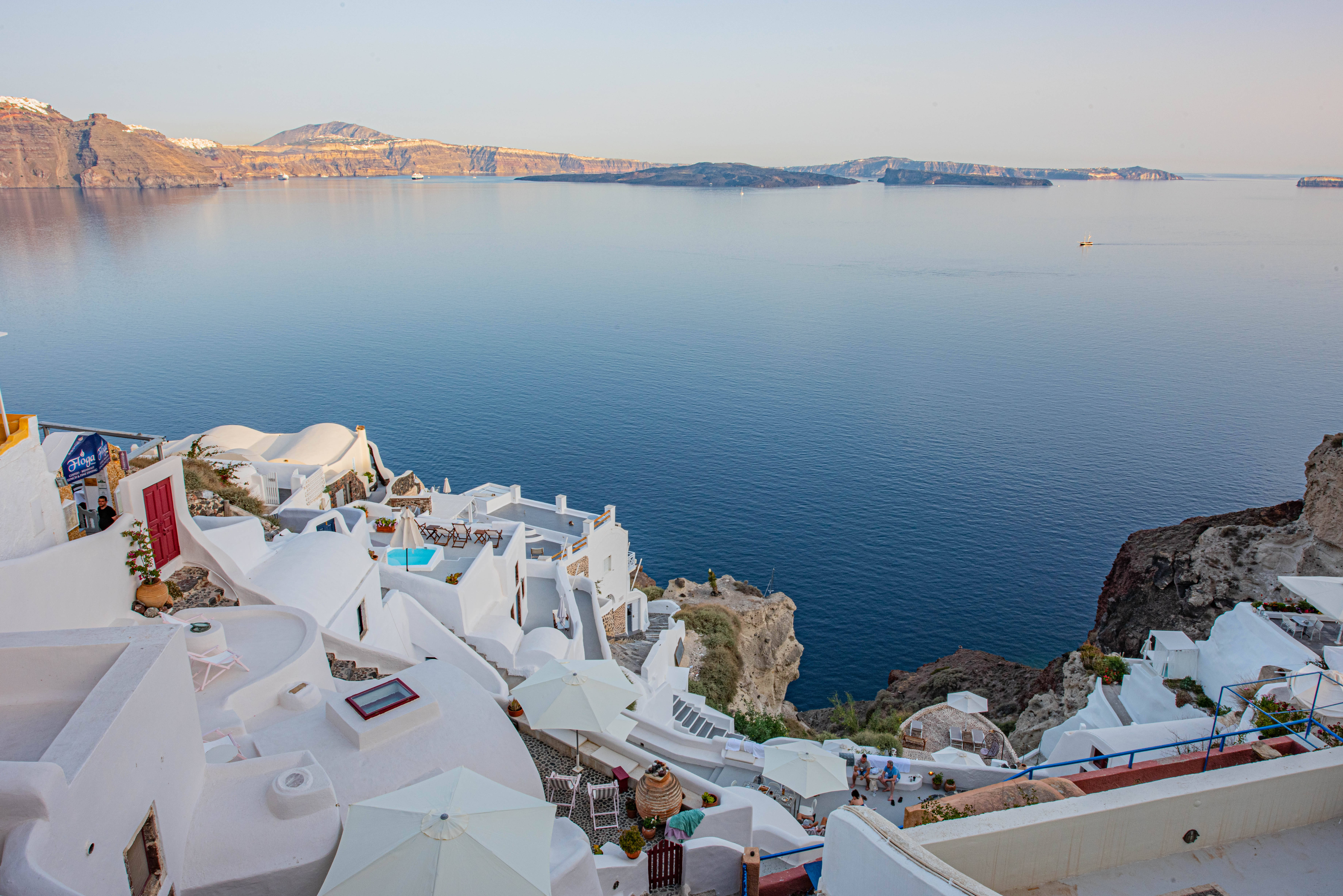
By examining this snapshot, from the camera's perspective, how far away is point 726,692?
3525 cm

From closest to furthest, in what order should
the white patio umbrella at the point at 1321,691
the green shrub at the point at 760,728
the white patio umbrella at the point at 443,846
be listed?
the white patio umbrella at the point at 443,846
the white patio umbrella at the point at 1321,691
the green shrub at the point at 760,728

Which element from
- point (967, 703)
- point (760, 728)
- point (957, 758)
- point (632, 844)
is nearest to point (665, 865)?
point (632, 844)

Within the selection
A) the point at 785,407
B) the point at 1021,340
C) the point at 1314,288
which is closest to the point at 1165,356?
the point at 1021,340

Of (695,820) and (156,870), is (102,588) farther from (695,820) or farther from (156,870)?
(695,820)

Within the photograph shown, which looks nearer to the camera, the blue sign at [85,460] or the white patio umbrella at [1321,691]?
the white patio umbrella at [1321,691]

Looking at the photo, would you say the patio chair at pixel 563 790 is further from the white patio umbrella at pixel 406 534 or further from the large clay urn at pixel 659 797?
the white patio umbrella at pixel 406 534

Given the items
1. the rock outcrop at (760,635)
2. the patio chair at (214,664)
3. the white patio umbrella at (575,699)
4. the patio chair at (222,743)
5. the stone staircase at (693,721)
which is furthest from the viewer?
the rock outcrop at (760,635)

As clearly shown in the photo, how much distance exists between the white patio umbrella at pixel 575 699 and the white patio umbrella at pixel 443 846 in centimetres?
522

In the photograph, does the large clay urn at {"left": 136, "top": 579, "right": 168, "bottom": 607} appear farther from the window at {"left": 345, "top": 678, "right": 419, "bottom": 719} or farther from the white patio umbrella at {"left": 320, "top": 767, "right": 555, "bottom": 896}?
the white patio umbrella at {"left": 320, "top": 767, "right": 555, "bottom": 896}

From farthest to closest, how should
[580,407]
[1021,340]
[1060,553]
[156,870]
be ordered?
Result: 1. [1021,340]
2. [580,407]
3. [1060,553]
4. [156,870]

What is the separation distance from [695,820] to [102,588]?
11587mm

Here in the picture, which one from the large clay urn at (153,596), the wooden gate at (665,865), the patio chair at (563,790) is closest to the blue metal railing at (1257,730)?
the wooden gate at (665,865)

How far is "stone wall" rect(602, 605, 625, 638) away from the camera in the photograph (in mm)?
32562

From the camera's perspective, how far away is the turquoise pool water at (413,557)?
25.3m
